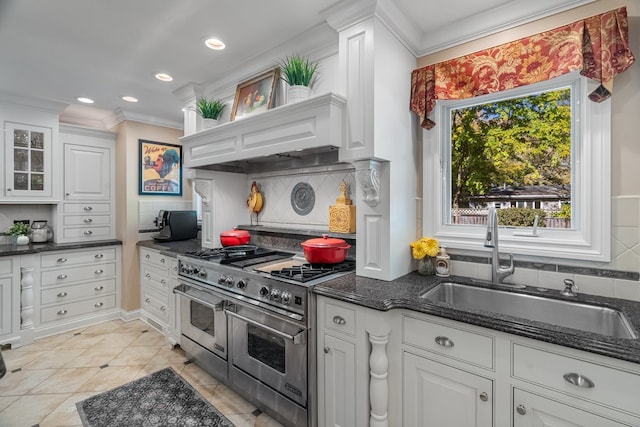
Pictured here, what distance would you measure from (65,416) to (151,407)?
1.71 ft

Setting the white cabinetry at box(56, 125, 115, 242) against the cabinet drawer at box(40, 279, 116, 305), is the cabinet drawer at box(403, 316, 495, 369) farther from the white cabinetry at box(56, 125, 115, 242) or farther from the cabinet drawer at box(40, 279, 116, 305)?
the white cabinetry at box(56, 125, 115, 242)

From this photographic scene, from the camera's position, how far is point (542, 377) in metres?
1.14

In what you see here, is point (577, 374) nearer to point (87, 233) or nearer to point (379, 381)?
point (379, 381)

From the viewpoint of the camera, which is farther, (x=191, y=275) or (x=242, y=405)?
(x=191, y=275)

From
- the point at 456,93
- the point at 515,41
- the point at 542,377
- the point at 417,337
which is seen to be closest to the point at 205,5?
the point at 456,93

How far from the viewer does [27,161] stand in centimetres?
326

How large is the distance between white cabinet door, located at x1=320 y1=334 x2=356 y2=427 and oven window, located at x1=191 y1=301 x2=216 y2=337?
1.05 meters

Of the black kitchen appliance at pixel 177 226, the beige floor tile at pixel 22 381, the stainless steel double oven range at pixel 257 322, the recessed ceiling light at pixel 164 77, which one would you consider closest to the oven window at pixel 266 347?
the stainless steel double oven range at pixel 257 322

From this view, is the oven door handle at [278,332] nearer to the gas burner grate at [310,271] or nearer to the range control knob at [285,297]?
the range control knob at [285,297]

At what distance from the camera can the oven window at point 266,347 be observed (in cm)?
182

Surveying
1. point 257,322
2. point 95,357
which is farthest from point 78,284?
point 257,322

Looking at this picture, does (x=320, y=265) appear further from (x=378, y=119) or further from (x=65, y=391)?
(x=65, y=391)

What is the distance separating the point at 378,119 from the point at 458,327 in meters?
1.12

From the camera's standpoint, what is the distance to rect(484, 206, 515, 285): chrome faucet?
5.50 ft
